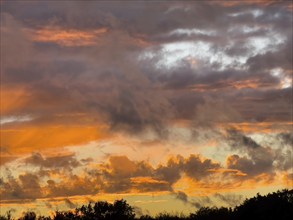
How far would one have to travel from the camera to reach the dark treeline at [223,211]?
91.2 meters

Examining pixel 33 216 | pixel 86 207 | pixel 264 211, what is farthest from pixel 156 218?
pixel 264 211

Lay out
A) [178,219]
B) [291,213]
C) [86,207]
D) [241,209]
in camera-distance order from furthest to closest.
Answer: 1. [86,207]
2. [178,219]
3. [241,209]
4. [291,213]

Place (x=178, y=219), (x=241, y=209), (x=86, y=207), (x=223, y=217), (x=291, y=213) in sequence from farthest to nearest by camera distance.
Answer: (x=86, y=207) < (x=178, y=219) < (x=223, y=217) < (x=241, y=209) < (x=291, y=213)

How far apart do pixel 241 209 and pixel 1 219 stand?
41.6 m

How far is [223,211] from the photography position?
114312 millimetres

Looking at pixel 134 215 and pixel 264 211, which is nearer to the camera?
pixel 264 211

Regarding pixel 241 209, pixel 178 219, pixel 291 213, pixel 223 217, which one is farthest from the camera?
pixel 178 219

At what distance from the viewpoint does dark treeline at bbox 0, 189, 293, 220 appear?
9125 centimetres

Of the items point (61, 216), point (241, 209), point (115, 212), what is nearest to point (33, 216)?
point (61, 216)

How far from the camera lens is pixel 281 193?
3738 inches

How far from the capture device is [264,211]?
9256 centimetres

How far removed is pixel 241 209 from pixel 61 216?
38985mm

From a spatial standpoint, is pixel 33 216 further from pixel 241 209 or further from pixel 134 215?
pixel 241 209

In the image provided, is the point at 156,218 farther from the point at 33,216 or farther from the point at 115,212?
the point at 33,216
